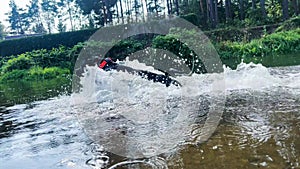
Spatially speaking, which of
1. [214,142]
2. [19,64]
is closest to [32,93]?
[214,142]

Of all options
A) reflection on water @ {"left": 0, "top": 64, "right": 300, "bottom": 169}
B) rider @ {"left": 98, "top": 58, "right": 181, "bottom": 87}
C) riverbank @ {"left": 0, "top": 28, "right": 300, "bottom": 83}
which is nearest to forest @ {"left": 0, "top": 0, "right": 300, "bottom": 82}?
riverbank @ {"left": 0, "top": 28, "right": 300, "bottom": 83}

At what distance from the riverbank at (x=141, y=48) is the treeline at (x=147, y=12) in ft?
20.5

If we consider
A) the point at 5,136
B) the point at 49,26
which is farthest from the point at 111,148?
the point at 49,26

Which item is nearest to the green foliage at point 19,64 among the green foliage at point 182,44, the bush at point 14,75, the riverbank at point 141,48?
the riverbank at point 141,48

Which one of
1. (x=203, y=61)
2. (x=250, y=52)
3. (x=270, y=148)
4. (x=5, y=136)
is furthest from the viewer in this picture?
(x=250, y=52)

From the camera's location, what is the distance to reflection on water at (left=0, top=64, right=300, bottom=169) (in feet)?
8.90

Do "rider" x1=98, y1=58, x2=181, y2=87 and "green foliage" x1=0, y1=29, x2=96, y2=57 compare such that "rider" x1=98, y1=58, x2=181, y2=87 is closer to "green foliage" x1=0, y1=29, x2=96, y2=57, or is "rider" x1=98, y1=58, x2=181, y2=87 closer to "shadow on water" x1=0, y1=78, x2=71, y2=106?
"shadow on water" x1=0, y1=78, x2=71, y2=106

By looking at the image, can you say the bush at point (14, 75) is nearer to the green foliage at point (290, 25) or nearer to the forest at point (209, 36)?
the forest at point (209, 36)

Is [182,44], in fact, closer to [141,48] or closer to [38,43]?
[141,48]

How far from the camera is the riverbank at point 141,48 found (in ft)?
54.9

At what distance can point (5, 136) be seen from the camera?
4.69 m

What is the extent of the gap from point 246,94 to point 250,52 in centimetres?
1297

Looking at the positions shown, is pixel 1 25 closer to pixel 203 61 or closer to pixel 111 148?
pixel 203 61

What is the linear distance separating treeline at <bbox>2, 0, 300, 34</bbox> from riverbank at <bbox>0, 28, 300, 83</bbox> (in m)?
6.26
